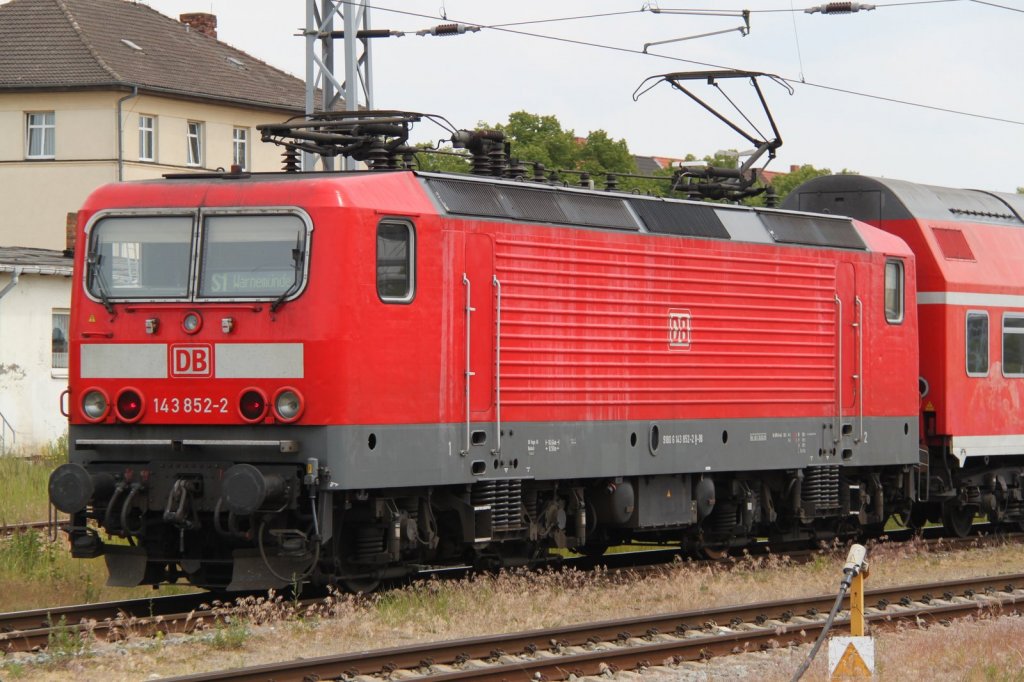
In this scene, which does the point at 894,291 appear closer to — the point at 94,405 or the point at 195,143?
the point at 94,405

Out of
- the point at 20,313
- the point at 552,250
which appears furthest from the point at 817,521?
the point at 20,313

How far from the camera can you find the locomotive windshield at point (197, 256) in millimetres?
13359

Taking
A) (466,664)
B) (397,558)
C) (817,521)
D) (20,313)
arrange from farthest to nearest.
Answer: (20,313)
(817,521)
(397,558)
(466,664)

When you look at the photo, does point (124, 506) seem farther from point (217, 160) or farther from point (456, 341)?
point (217, 160)

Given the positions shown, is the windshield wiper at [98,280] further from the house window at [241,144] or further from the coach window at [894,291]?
the house window at [241,144]

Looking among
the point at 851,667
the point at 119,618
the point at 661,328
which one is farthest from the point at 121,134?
the point at 851,667

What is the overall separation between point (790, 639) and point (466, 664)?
A: 9.55 feet

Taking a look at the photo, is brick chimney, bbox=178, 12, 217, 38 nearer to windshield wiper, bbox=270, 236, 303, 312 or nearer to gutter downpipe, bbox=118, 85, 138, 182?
gutter downpipe, bbox=118, 85, 138, 182

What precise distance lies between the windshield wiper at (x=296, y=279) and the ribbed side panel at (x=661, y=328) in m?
2.24

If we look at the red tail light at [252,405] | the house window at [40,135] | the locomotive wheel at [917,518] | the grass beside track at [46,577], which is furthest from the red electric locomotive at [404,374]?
the house window at [40,135]

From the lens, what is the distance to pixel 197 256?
13609 millimetres

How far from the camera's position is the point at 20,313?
3269 cm

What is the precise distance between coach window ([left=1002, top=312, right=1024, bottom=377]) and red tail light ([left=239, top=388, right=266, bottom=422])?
1108 cm

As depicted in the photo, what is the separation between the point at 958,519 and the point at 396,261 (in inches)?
406
